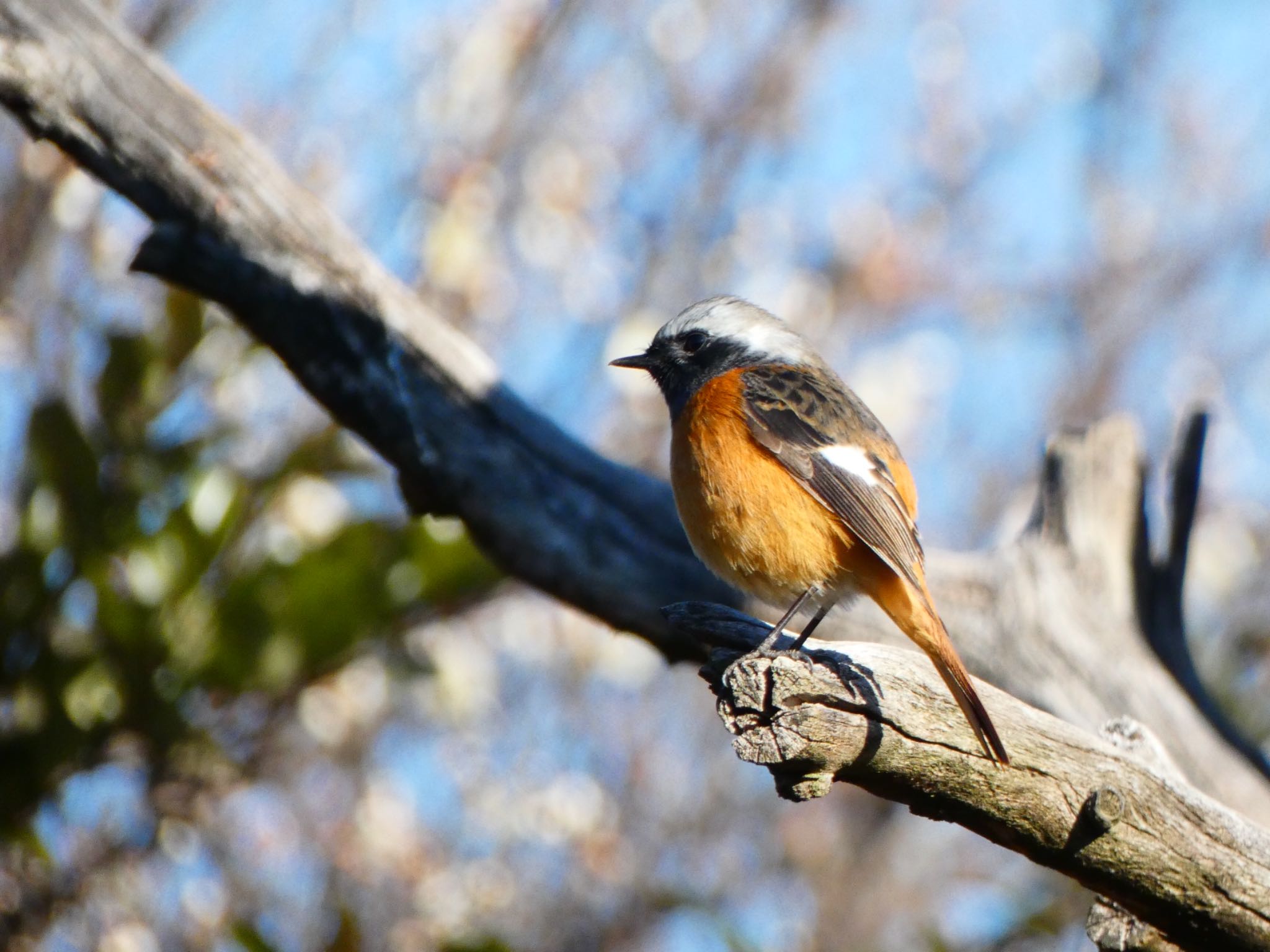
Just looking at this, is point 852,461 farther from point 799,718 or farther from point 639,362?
point 799,718

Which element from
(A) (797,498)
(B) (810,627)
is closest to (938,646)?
(B) (810,627)

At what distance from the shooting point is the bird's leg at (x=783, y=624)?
299 cm

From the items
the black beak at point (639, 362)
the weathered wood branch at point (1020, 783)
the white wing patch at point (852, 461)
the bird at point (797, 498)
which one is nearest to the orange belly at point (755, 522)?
the bird at point (797, 498)

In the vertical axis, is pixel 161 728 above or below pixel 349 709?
below

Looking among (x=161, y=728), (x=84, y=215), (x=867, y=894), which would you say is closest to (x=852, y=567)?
(x=161, y=728)

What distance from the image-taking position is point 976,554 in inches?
193

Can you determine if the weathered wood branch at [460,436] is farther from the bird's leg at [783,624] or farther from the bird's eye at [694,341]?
the bird's leg at [783,624]

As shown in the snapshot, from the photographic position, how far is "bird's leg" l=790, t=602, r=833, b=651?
3235 millimetres

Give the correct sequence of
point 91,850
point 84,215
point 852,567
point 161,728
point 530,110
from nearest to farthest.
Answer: point 852,567 → point 161,728 → point 91,850 → point 84,215 → point 530,110

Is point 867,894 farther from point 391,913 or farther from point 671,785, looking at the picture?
point 391,913

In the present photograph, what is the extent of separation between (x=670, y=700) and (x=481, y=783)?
1.59 m

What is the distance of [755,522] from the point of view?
3469 mm

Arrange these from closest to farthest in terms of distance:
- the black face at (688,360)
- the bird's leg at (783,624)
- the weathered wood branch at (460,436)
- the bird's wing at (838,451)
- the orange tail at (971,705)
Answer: the orange tail at (971,705), the bird's leg at (783,624), the bird's wing at (838,451), the weathered wood branch at (460,436), the black face at (688,360)

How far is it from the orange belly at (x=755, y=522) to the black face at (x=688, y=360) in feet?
1.91
